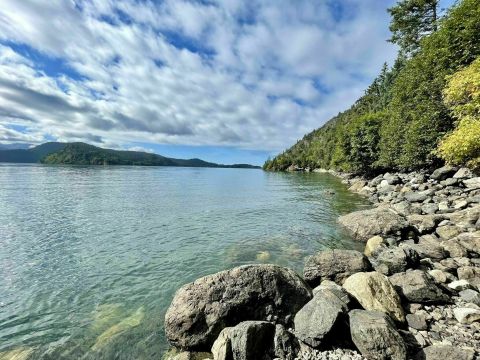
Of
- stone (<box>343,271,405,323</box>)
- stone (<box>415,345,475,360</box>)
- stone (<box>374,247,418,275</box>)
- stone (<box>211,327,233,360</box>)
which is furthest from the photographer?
stone (<box>374,247,418,275</box>)

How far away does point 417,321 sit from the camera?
8109 millimetres

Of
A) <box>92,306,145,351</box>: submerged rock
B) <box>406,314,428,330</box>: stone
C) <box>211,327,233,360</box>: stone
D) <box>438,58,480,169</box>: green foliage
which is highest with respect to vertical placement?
<box>438,58,480,169</box>: green foliage

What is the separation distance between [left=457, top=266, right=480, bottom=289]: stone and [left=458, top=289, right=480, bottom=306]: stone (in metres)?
0.95

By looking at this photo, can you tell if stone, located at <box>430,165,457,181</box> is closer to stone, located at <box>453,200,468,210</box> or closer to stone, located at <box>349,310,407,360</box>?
stone, located at <box>453,200,468,210</box>

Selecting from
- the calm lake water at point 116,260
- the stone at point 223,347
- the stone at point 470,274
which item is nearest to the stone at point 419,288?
the stone at point 470,274

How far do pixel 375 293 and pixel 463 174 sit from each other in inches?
884

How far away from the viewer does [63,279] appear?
12.6m

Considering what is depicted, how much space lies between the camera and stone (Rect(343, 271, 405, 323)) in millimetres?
8438

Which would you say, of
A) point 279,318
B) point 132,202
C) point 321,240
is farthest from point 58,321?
point 132,202

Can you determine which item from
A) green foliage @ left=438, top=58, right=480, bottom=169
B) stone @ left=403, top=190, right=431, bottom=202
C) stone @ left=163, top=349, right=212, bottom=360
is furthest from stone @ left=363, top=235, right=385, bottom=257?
stone @ left=403, top=190, right=431, bottom=202

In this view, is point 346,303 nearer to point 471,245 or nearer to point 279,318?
point 279,318

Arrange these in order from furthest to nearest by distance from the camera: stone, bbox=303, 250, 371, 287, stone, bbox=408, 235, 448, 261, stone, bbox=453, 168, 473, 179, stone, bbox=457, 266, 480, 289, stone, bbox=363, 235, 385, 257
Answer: stone, bbox=453, 168, 473, 179 < stone, bbox=363, 235, 385, 257 < stone, bbox=408, 235, 448, 261 < stone, bbox=303, 250, 371, 287 < stone, bbox=457, 266, 480, 289

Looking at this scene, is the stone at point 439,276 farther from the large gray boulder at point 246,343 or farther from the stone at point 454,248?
the large gray boulder at point 246,343

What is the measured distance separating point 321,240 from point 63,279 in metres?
14.5
